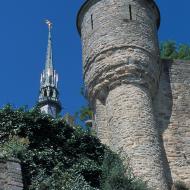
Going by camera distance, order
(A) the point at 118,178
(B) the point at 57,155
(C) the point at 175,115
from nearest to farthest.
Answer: (A) the point at 118,178 < (B) the point at 57,155 < (C) the point at 175,115

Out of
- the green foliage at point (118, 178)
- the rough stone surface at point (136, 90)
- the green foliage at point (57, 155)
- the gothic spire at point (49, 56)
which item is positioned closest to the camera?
the green foliage at point (57, 155)

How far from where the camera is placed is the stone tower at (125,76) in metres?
13.4

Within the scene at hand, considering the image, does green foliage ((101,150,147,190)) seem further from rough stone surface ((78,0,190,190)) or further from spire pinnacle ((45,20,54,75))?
spire pinnacle ((45,20,54,75))

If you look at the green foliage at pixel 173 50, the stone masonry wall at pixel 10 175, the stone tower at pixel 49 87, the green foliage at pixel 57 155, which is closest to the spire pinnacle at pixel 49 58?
the stone tower at pixel 49 87

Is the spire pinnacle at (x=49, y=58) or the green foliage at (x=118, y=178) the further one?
the spire pinnacle at (x=49, y=58)

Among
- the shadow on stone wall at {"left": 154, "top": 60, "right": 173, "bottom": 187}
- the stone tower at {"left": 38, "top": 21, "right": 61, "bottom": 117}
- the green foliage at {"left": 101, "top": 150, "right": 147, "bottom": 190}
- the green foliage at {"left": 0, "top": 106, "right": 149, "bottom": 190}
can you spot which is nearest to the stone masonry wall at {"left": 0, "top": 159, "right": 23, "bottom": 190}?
the green foliage at {"left": 0, "top": 106, "right": 149, "bottom": 190}

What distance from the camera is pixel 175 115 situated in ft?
49.7

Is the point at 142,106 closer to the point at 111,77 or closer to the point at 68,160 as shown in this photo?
the point at 111,77

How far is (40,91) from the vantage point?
4712cm

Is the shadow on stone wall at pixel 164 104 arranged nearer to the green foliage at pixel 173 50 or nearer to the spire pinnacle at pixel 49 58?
the green foliage at pixel 173 50

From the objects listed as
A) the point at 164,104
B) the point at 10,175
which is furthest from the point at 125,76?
the point at 10,175

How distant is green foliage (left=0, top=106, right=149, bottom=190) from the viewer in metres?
11.5

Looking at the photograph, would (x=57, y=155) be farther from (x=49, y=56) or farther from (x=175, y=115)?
(x=49, y=56)

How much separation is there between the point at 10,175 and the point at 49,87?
36.3 m
